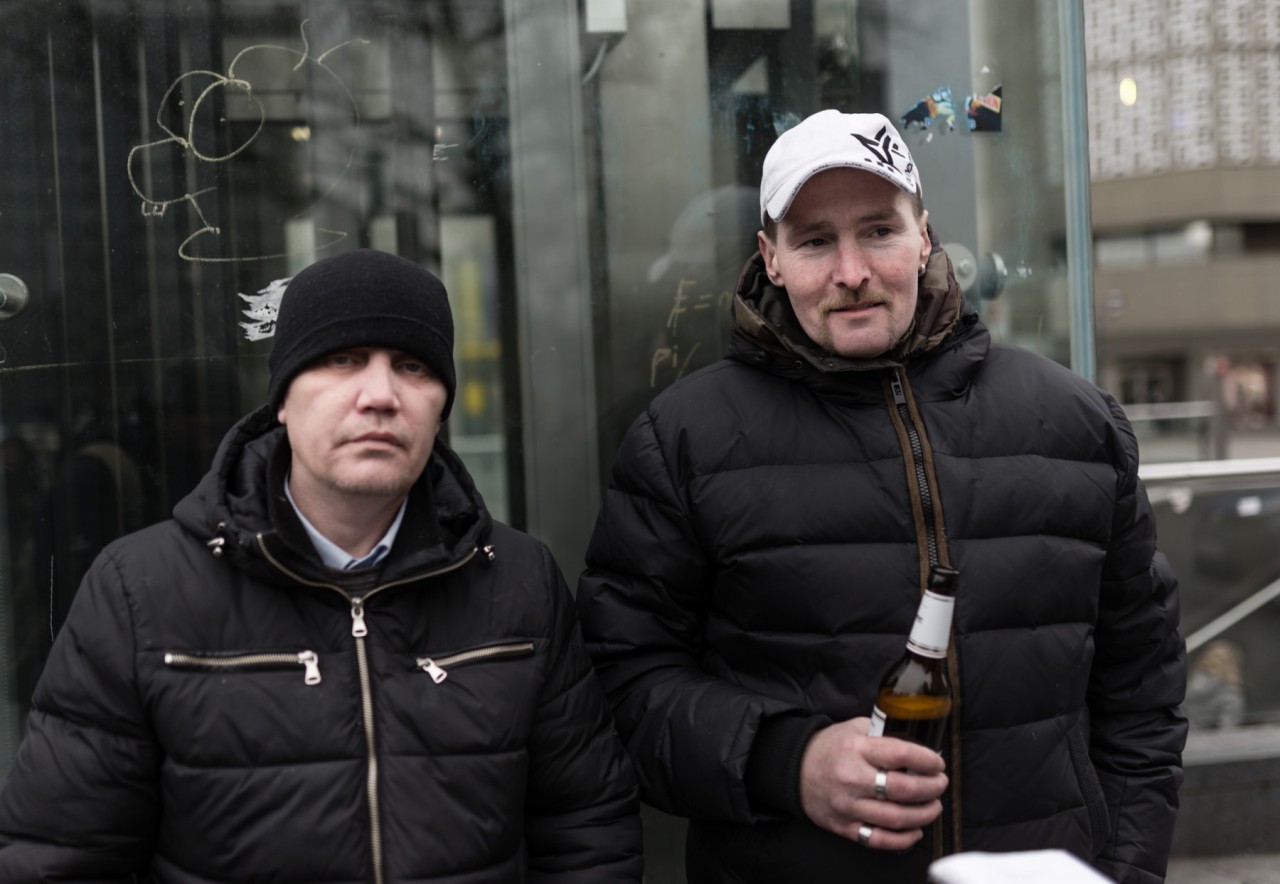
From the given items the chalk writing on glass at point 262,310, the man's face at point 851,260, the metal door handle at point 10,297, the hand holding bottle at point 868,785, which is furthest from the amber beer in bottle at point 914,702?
the metal door handle at point 10,297

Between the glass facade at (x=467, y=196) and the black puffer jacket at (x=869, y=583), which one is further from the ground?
the glass facade at (x=467, y=196)

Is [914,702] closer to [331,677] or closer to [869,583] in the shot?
[869,583]

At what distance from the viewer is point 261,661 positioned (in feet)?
6.70

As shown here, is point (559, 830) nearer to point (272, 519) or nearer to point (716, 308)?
point (272, 519)

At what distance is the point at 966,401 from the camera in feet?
8.03

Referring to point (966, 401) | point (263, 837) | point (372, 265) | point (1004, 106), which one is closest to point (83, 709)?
point (263, 837)

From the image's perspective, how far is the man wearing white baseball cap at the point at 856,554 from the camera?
2275mm

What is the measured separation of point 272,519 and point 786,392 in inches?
39.3

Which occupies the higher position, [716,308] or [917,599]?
[716,308]

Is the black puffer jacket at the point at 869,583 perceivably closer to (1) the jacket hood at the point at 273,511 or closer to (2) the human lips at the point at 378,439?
(1) the jacket hood at the point at 273,511

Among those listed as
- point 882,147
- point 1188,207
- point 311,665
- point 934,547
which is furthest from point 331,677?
point 1188,207

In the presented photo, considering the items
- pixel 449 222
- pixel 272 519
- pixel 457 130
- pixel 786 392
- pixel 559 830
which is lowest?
pixel 559 830

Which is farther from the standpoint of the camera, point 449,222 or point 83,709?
point 449,222

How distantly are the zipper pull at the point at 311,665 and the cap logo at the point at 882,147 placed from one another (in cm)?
134
